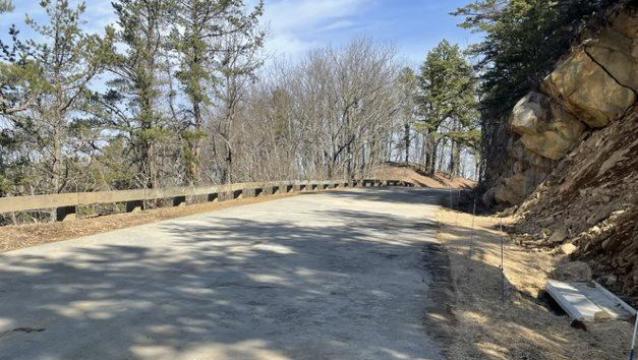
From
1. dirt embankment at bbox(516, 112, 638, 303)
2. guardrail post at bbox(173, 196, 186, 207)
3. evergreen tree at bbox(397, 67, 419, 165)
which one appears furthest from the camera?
evergreen tree at bbox(397, 67, 419, 165)

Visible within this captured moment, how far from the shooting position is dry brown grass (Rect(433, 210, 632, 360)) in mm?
4719

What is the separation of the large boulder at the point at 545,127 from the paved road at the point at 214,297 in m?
7.63

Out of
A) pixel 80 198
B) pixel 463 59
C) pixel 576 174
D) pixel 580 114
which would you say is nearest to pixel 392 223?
pixel 576 174

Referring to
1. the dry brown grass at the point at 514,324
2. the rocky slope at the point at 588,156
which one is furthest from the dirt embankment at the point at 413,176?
the dry brown grass at the point at 514,324

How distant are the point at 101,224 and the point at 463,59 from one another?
52340 millimetres

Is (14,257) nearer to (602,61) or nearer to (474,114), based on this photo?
(602,61)

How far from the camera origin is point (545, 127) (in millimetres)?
15906

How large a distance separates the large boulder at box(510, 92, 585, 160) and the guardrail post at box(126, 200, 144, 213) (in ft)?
36.7

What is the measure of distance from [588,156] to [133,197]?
11.4m

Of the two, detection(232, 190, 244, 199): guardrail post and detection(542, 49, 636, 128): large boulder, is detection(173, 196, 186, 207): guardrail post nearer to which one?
detection(232, 190, 244, 199): guardrail post

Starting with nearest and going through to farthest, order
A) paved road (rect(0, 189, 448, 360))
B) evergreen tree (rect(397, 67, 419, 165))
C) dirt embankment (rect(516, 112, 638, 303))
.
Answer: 1. paved road (rect(0, 189, 448, 360))
2. dirt embankment (rect(516, 112, 638, 303))
3. evergreen tree (rect(397, 67, 419, 165))

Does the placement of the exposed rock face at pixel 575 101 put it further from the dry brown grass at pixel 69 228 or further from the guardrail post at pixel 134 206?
the guardrail post at pixel 134 206

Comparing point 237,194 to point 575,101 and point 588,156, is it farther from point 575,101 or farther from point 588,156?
point 588,156

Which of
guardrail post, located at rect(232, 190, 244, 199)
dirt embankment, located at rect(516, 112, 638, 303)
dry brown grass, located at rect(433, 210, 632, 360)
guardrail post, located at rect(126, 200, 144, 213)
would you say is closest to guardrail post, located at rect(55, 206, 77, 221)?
guardrail post, located at rect(126, 200, 144, 213)
